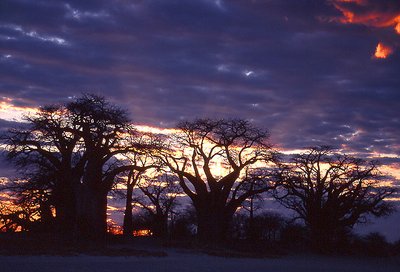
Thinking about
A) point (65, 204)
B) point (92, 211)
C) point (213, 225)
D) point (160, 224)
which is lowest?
point (213, 225)

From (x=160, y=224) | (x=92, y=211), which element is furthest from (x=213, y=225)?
(x=92, y=211)

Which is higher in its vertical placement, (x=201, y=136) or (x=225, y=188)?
(x=201, y=136)

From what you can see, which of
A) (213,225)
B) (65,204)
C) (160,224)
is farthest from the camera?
(160,224)

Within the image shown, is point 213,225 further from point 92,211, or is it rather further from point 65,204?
point 65,204

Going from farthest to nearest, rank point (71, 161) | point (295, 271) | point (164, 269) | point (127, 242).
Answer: point (71, 161) < point (127, 242) < point (295, 271) < point (164, 269)

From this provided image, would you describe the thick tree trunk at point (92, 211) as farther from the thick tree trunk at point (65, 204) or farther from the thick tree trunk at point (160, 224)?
the thick tree trunk at point (160, 224)

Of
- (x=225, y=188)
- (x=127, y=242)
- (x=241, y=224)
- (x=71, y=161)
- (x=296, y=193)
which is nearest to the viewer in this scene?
(x=127, y=242)

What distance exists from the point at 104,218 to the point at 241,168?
11.2 metres

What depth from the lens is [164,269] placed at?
53.6ft

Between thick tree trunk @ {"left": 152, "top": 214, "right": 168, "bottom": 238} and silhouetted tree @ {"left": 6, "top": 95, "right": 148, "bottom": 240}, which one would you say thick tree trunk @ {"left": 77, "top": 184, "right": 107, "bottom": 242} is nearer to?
silhouetted tree @ {"left": 6, "top": 95, "right": 148, "bottom": 240}

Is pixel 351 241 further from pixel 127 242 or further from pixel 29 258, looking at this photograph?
pixel 29 258

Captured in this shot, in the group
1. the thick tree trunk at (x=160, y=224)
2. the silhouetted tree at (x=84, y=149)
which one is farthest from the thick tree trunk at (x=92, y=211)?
the thick tree trunk at (x=160, y=224)

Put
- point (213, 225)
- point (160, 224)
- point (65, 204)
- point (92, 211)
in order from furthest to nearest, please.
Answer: point (160, 224)
point (213, 225)
point (65, 204)
point (92, 211)

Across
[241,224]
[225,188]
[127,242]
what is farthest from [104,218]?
[241,224]
